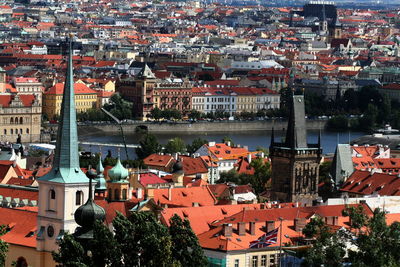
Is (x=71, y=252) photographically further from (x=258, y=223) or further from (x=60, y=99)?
(x=60, y=99)

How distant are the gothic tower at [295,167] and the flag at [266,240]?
8.65 metres

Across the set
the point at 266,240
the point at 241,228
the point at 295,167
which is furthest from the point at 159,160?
the point at 266,240

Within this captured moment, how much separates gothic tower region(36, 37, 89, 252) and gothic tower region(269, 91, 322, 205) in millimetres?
10992

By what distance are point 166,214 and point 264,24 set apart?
5008 inches

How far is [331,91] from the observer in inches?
3445

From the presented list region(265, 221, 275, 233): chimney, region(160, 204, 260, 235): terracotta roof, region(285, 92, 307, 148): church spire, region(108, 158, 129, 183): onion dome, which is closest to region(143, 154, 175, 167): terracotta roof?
region(285, 92, 307, 148): church spire

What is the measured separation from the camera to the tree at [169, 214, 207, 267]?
73.6ft

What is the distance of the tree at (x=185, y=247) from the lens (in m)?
22.4

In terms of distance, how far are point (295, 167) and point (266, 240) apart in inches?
374

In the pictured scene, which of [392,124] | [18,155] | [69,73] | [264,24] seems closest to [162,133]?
[392,124]

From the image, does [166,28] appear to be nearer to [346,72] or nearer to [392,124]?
[346,72]

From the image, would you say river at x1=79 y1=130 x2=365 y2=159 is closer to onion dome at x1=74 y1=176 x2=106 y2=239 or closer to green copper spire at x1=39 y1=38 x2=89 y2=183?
green copper spire at x1=39 y1=38 x2=89 y2=183

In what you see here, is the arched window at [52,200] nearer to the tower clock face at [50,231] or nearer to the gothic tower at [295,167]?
the tower clock face at [50,231]

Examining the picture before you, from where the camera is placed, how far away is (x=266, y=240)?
81.8 feet
